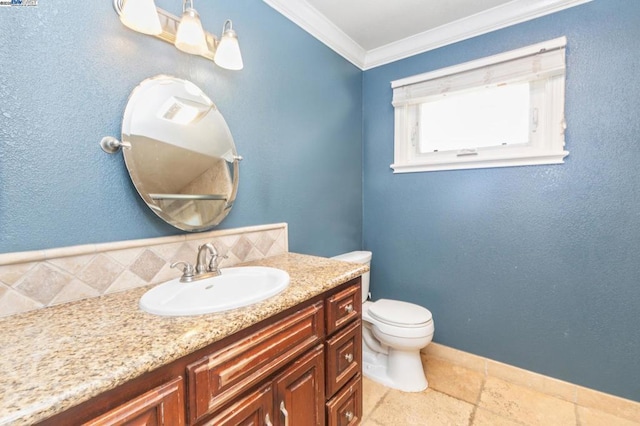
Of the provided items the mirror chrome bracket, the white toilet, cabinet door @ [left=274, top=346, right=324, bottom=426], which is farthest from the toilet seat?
the mirror chrome bracket

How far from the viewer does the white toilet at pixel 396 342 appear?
1632 millimetres

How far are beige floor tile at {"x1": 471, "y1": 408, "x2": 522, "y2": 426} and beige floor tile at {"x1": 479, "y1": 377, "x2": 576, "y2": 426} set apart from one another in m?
0.03

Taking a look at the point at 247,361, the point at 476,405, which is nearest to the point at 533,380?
the point at 476,405

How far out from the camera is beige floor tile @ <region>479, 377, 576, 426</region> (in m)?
1.46

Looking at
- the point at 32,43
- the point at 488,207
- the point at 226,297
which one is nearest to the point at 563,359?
the point at 488,207

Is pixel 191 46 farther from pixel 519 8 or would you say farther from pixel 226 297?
pixel 519 8

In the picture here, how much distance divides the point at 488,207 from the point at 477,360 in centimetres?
106

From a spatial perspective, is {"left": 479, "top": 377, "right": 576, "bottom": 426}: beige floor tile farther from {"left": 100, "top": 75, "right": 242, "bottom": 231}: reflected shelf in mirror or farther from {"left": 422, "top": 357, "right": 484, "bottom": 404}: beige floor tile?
{"left": 100, "top": 75, "right": 242, "bottom": 231}: reflected shelf in mirror

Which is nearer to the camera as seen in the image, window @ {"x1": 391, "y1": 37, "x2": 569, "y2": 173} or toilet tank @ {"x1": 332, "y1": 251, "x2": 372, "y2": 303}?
window @ {"x1": 391, "y1": 37, "x2": 569, "y2": 173}

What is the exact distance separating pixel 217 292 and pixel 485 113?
1998mm

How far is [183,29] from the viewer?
1054 millimetres

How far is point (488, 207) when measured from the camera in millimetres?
1814

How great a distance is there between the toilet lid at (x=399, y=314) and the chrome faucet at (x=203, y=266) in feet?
3.58

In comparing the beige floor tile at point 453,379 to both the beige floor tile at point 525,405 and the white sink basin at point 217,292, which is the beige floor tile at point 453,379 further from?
the white sink basin at point 217,292
